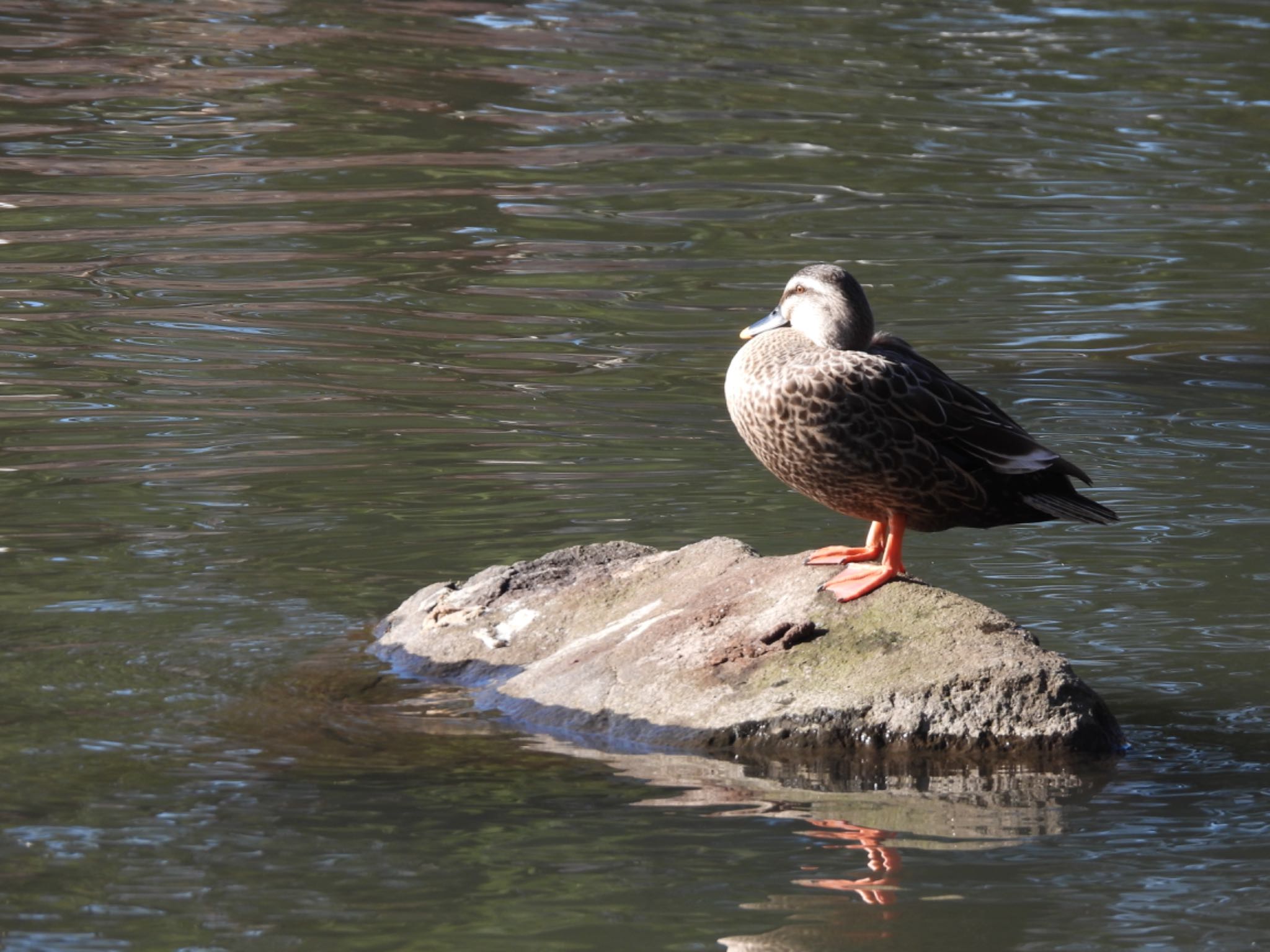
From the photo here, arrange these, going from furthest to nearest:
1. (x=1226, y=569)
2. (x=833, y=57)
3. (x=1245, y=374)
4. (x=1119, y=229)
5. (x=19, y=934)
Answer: (x=833, y=57) < (x=1119, y=229) < (x=1245, y=374) < (x=1226, y=569) < (x=19, y=934)

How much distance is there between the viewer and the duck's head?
571 centimetres

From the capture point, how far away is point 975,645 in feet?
17.6

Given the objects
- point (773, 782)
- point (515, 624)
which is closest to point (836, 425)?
point (773, 782)

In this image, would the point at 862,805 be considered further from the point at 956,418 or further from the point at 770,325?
the point at 770,325

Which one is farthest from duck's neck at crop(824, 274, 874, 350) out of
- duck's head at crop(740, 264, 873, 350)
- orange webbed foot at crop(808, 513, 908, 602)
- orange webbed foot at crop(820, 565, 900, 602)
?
orange webbed foot at crop(820, 565, 900, 602)

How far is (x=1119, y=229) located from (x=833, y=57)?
6.44 m

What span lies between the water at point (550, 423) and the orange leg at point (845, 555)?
2.56 feet

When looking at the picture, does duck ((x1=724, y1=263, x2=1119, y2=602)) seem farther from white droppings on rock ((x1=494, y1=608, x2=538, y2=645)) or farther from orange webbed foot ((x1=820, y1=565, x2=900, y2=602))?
white droppings on rock ((x1=494, y1=608, x2=538, y2=645))

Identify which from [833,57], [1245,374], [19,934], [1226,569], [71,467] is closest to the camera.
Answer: [19,934]

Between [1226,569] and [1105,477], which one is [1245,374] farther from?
[1226,569]

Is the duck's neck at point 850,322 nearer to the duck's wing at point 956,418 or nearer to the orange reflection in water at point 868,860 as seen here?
the duck's wing at point 956,418

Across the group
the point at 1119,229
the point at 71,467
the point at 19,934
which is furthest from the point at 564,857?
the point at 1119,229

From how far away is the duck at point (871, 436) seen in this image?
5.46 m

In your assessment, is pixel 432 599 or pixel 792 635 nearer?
pixel 792 635
